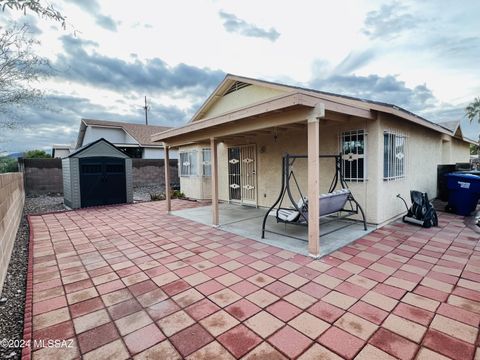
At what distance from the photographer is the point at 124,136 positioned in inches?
819

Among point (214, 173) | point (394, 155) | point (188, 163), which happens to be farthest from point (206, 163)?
point (394, 155)

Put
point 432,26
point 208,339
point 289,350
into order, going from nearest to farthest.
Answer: point 289,350 < point 208,339 < point 432,26

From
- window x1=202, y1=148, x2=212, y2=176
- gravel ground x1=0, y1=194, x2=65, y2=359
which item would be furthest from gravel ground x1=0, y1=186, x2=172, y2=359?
window x1=202, y1=148, x2=212, y2=176

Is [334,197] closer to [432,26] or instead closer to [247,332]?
[247,332]

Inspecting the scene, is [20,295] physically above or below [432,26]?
below

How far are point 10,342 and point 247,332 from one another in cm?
206

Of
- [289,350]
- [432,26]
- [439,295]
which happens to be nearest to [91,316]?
[289,350]

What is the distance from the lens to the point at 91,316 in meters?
2.37

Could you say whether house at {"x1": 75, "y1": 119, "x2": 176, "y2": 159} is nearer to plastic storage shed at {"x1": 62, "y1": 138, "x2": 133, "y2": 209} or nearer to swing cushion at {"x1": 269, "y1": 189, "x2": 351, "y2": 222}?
plastic storage shed at {"x1": 62, "y1": 138, "x2": 133, "y2": 209}

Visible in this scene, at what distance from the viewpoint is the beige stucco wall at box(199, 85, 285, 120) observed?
753 cm

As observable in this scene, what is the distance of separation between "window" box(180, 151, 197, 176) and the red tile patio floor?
6.17 meters

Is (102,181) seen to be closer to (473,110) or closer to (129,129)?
(129,129)

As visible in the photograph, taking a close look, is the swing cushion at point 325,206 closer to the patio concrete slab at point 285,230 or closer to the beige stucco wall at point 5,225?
the patio concrete slab at point 285,230

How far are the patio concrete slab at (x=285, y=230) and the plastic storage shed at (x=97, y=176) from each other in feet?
11.5
